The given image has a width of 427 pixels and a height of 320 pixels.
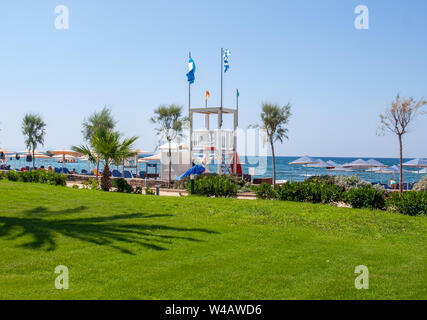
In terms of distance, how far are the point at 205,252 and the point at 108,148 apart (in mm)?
12264

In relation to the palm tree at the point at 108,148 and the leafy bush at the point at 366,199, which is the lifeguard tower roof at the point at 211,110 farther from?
the leafy bush at the point at 366,199

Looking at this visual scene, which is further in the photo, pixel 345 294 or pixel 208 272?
pixel 208 272

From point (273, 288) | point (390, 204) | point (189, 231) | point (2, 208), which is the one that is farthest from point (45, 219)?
point (390, 204)

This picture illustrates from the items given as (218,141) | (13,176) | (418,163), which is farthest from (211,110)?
(418,163)

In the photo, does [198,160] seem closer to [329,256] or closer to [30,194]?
[30,194]

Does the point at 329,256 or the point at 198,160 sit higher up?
the point at 198,160

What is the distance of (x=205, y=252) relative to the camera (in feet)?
24.4

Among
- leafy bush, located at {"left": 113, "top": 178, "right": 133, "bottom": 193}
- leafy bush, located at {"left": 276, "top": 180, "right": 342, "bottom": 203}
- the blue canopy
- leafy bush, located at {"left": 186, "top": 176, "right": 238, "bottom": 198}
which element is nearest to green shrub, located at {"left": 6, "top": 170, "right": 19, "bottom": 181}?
leafy bush, located at {"left": 113, "top": 178, "right": 133, "bottom": 193}

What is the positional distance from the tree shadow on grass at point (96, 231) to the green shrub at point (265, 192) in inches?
271

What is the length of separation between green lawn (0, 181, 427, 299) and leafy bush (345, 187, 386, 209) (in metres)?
1.34

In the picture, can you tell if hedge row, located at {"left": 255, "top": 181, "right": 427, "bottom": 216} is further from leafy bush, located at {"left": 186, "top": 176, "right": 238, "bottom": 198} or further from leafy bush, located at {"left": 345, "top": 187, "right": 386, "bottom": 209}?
leafy bush, located at {"left": 186, "top": 176, "right": 238, "bottom": 198}

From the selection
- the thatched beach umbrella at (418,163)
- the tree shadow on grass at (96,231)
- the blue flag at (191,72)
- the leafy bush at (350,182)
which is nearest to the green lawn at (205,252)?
the tree shadow on grass at (96,231)
